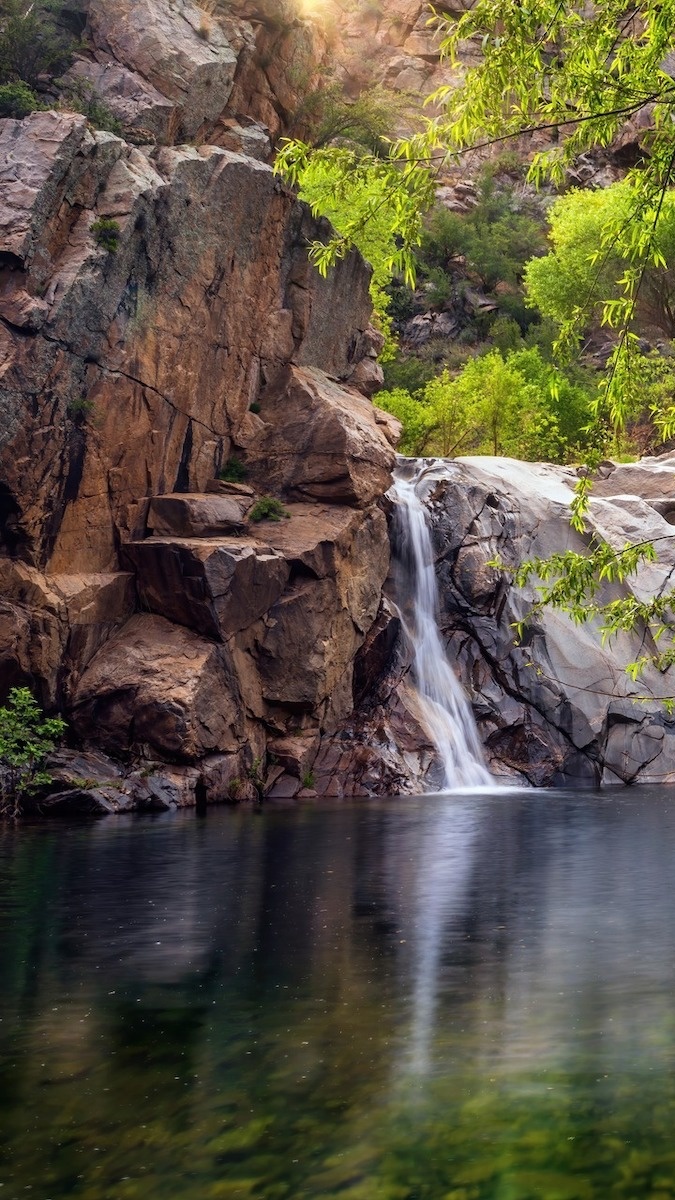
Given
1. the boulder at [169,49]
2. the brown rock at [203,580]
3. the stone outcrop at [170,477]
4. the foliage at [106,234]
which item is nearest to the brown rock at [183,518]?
the stone outcrop at [170,477]

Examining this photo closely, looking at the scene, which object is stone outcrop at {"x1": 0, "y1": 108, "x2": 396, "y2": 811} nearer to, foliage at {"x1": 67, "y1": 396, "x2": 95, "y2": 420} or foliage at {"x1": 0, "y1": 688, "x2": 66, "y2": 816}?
foliage at {"x1": 67, "y1": 396, "x2": 95, "y2": 420}

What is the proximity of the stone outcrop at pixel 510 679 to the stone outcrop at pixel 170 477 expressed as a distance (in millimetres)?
1685

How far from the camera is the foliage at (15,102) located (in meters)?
31.0

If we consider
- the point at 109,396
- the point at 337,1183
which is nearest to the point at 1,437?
the point at 109,396

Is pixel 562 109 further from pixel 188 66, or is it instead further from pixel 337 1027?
pixel 188 66

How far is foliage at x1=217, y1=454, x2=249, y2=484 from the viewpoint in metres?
34.9

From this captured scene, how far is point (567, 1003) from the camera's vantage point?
10.8 meters

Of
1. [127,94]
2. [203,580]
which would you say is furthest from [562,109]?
[127,94]

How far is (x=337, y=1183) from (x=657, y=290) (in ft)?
188

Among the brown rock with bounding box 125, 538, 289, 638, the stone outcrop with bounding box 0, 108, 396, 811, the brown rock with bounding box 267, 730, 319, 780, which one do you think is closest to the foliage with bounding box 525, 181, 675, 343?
the stone outcrop with bounding box 0, 108, 396, 811

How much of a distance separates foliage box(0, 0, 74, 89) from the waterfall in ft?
50.4

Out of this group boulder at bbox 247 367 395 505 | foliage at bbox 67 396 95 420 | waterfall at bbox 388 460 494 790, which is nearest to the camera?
foliage at bbox 67 396 95 420

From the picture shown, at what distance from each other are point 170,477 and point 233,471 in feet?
8.45

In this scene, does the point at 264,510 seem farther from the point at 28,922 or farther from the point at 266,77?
the point at 28,922
